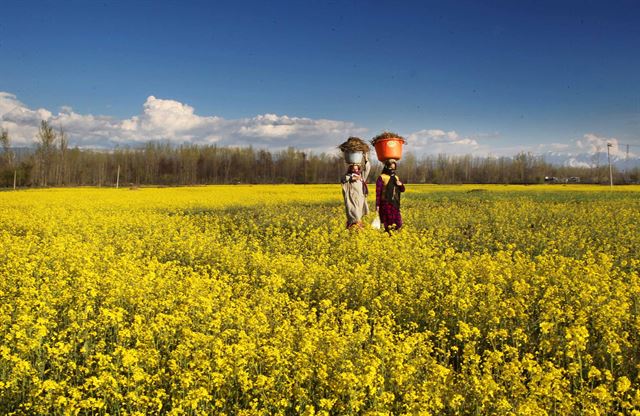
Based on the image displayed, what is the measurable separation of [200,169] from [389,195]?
8240 cm

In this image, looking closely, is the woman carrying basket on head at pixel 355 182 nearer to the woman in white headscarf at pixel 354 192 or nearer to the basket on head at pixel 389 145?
the woman in white headscarf at pixel 354 192

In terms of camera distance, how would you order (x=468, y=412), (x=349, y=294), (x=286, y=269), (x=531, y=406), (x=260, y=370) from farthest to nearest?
1. (x=286, y=269)
2. (x=349, y=294)
3. (x=260, y=370)
4. (x=468, y=412)
5. (x=531, y=406)

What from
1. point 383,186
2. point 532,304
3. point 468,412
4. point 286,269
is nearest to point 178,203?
point 383,186

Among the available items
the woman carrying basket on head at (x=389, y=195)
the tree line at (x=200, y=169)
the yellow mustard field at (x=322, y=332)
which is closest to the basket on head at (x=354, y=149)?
the woman carrying basket on head at (x=389, y=195)

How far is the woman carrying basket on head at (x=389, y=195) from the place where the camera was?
12195 mm

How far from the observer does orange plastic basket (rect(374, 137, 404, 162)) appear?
12.5 m

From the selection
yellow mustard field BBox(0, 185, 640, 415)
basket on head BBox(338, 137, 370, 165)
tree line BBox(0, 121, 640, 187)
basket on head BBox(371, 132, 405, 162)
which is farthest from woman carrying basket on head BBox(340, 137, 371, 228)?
tree line BBox(0, 121, 640, 187)

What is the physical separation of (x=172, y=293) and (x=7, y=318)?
2161 mm

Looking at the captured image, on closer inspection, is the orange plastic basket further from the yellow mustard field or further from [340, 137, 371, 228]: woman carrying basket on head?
the yellow mustard field

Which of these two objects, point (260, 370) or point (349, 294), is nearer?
point (260, 370)

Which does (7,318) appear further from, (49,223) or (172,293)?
(49,223)

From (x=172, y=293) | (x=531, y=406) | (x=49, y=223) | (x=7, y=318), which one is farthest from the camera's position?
(x=49, y=223)

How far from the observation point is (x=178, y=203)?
26.0m

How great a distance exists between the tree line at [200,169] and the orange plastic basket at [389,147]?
66207 millimetres
